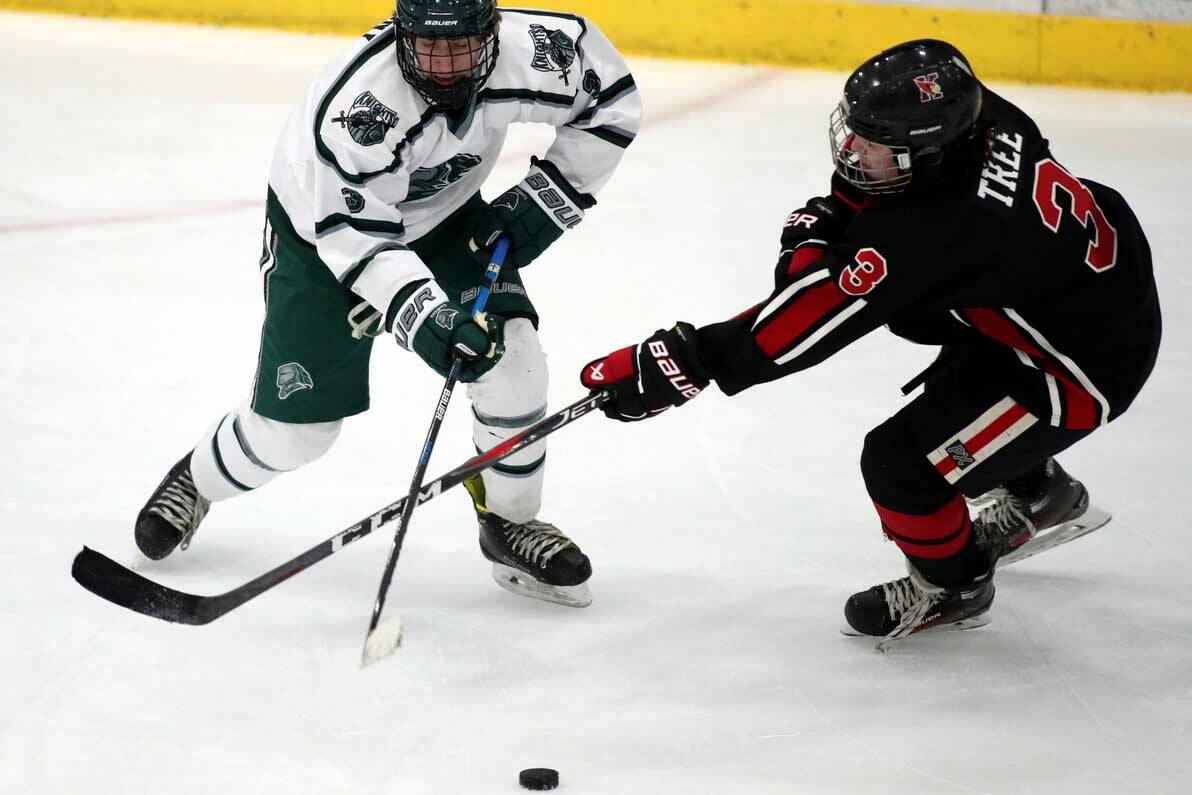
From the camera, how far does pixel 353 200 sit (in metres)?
2.25

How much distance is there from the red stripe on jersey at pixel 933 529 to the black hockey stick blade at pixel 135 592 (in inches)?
43.8

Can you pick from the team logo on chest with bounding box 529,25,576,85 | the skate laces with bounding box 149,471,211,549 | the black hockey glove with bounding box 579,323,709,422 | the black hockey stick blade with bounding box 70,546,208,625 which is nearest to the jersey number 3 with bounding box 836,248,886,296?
the black hockey glove with bounding box 579,323,709,422

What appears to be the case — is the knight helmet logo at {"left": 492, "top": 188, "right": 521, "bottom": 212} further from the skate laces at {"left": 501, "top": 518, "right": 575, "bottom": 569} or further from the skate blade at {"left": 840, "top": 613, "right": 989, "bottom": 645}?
Result: the skate blade at {"left": 840, "top": 613, "right": 989, "bottom": 645}

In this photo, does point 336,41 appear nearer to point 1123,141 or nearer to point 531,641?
point 1123,141

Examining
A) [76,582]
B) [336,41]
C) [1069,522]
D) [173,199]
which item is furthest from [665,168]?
[76,582]

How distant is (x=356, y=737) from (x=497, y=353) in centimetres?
63

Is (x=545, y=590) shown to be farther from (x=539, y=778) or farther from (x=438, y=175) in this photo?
(x=438, y=175)

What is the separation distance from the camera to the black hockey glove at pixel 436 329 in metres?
2.25

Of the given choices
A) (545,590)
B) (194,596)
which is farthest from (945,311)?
(194,596)

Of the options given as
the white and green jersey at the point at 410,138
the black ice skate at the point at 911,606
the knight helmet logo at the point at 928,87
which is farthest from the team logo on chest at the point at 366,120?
the black ice skate at the point at 911,606

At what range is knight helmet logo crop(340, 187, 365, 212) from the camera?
225 cm

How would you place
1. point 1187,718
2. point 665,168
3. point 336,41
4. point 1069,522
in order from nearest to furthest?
point 1187,718
point 1069,522
point 665,168
point 336,41

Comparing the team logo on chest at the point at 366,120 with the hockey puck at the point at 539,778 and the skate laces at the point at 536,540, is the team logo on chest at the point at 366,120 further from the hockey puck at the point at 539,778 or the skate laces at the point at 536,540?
the hockey puck at the point at 539,778

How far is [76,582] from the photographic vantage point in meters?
2.54
